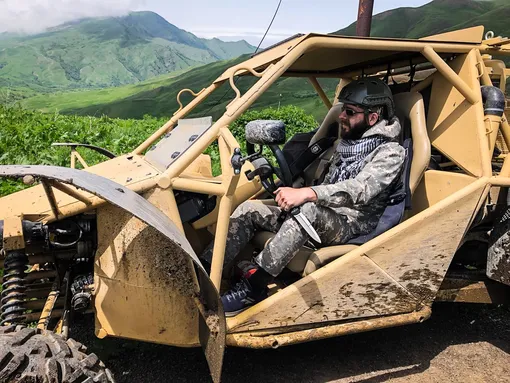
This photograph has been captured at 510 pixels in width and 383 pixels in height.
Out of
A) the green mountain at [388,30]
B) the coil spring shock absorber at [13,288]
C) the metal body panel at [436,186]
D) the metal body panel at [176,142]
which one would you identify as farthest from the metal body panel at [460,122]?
the green mountain at [388,30]

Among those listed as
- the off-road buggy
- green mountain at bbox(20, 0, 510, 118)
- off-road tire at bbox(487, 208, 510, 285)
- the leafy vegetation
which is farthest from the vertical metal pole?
green mountain at bbox(20, 0, 510, 118)

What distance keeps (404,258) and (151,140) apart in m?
2.04

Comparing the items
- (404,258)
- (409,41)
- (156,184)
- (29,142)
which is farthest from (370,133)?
(29,142)

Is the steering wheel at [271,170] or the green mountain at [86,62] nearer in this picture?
the steering wheel at [271,170]

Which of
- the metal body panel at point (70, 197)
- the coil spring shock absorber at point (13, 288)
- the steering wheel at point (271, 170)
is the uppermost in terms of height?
the steering wheel at point (271, 170)

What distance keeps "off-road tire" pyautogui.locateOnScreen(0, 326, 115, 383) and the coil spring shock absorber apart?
0.21 metres

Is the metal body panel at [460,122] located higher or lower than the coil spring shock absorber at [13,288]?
higher

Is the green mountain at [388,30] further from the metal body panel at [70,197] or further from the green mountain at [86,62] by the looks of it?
the green mountain at [86,62]

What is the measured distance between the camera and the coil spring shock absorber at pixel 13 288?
8.29ft

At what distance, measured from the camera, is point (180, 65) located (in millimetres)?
175000

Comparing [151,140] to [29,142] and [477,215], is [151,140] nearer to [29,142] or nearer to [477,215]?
[477,215]

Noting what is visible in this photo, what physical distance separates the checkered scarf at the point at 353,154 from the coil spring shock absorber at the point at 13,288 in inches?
84.7

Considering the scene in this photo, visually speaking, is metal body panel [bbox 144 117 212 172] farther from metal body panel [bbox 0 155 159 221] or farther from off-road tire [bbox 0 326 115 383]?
off-road tire [bbox 0 326 115 383]

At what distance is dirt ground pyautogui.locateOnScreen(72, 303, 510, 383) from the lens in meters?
3.32
